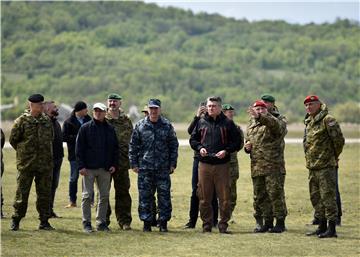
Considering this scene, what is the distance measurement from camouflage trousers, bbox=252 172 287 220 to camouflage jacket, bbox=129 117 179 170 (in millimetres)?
1487

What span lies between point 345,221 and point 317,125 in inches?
124

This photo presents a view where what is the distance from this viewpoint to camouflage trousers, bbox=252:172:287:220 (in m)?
15.0

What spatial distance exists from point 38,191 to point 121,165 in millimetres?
1480

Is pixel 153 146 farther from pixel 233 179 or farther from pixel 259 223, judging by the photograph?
pixel 259 223

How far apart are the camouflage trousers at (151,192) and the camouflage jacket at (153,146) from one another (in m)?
0.12

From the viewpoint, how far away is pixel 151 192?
15055 mm

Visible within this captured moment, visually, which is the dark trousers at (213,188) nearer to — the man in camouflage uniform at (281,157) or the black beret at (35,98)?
the man in camouflage uniform at (281,157)

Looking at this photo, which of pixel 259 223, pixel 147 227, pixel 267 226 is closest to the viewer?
pixel 147 227

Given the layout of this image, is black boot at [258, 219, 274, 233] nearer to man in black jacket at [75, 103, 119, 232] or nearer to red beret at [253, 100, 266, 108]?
red beret at [253, 100, 266, 108]

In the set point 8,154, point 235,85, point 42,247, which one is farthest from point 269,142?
point 235,85

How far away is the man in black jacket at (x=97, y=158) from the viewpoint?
14773 mm

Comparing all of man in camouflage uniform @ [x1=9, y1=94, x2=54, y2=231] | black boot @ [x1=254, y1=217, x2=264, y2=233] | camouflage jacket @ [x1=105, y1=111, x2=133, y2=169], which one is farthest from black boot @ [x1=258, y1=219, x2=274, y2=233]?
man in camouflage uniform @ [x1=9, y1=94, x2=54, y2=231]

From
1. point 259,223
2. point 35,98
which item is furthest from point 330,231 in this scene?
point 35,98

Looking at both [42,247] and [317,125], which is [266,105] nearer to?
[317,125]
